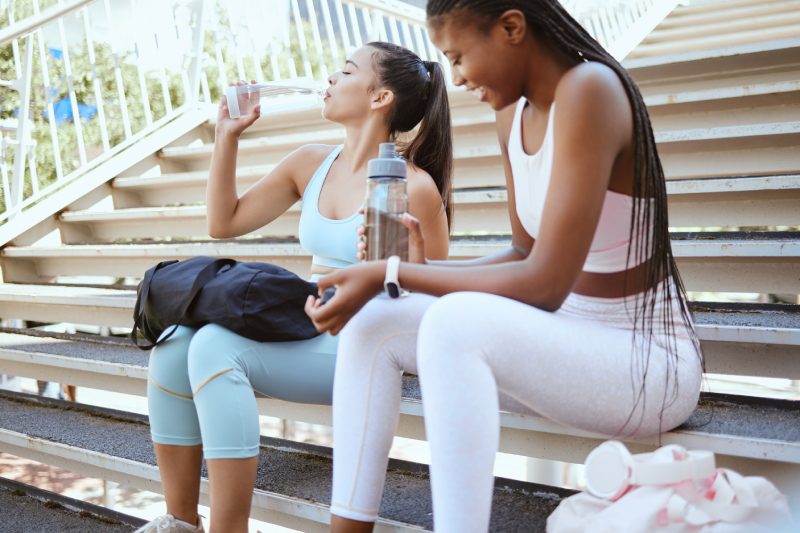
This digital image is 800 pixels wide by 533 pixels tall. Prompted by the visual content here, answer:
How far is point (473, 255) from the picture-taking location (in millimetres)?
2572

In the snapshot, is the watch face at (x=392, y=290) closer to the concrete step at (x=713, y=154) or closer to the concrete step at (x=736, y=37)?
the concrete step at (x=713, y=154)

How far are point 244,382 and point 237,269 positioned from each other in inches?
10.0

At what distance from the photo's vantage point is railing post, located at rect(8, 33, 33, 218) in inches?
139

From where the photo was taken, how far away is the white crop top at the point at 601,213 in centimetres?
137

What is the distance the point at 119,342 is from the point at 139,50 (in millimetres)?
1849

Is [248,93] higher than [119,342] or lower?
higher

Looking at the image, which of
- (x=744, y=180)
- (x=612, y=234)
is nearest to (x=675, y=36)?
(x=744, y=180)

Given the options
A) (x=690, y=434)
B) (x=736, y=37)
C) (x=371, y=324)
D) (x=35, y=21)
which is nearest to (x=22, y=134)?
(x=35, y=21)

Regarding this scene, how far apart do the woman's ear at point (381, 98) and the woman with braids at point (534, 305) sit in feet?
1.75

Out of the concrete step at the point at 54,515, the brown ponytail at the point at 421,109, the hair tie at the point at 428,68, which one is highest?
the hair tie at the point at 428,68

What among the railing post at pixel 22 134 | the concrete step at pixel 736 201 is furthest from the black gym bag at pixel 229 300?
the railing post at pixel 22 134

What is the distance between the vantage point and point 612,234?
1.40 meters

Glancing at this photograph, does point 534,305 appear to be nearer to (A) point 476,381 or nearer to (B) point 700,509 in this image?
(A) point 476,381

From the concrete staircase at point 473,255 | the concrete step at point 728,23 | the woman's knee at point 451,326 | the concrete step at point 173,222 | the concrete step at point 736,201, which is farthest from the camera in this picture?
the concrete step at point 728,23
